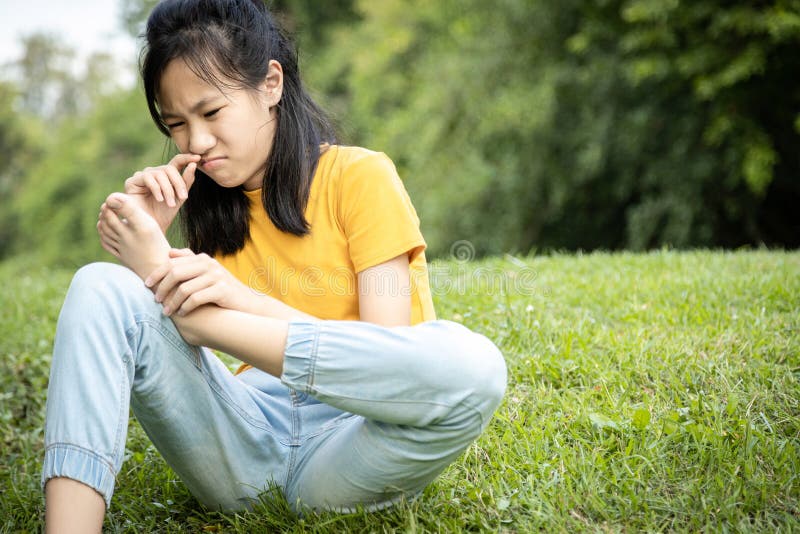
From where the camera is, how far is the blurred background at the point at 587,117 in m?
5.84

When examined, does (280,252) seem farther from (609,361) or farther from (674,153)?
(674,153)

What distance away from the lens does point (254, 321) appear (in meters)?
1.50

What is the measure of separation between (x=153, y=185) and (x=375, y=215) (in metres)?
0.60

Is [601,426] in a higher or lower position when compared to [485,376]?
lower

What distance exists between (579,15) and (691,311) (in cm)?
503

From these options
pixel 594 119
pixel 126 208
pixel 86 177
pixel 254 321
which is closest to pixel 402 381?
pixel 254 321

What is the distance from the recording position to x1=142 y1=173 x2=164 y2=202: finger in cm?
188

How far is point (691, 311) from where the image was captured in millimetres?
2926

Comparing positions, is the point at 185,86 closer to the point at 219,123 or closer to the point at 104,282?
the point at 219,123

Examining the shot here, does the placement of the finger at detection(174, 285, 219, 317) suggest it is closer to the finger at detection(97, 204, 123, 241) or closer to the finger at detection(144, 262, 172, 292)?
the finger at detection(144, 262, 172, 292)

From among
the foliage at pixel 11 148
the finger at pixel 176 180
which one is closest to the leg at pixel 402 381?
the finger at pixel 176 180

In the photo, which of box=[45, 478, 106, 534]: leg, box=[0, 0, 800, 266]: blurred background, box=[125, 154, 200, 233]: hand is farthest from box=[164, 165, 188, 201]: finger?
box=[0, 0, 800, 266]: blurred background

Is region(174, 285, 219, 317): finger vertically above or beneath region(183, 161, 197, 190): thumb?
beneath

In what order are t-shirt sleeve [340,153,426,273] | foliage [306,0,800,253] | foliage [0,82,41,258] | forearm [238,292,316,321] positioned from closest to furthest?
forearm [238,292,316,321]
t-shirt sleeve [340,153,426,273]
foliage [306,0,800,253]
foliage [0,82,41,258]
